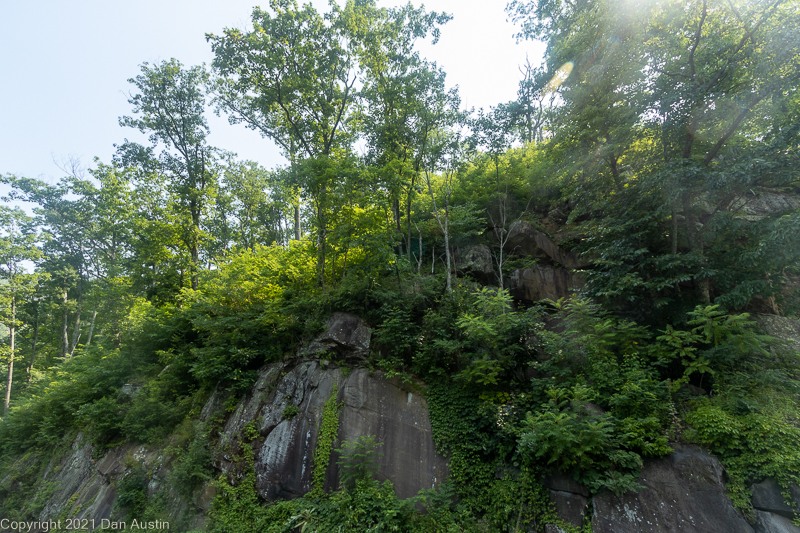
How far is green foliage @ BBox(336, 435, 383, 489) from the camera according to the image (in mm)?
6605

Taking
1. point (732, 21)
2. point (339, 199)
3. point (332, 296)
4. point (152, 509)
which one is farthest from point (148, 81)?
point (732, 21)

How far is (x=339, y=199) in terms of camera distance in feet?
33.4

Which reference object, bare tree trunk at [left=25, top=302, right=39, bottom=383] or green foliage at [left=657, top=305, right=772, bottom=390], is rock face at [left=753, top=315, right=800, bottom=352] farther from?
bare tree trunk at [left=25, top=302, right=39, bottom=383]

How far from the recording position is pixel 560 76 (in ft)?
36.2

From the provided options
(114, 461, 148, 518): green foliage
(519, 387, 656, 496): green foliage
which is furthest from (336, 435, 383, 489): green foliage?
(114, 461, 148, 518): green foliage

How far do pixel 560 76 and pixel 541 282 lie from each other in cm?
712

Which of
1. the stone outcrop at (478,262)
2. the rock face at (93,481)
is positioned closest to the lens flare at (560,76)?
the stone outcrop at (478,262)

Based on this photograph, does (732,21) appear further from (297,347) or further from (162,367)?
(162,367)

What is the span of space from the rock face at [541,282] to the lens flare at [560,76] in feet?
20.7

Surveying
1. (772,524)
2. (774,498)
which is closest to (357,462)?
(772,524)

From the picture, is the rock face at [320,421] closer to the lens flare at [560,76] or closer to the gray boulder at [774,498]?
the gray boulder at [774,498]

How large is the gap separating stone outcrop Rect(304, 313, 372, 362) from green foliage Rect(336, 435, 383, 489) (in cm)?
203

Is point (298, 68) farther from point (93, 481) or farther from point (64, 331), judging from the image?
point (64, 331)

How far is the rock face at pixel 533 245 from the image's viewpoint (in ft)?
39.6
